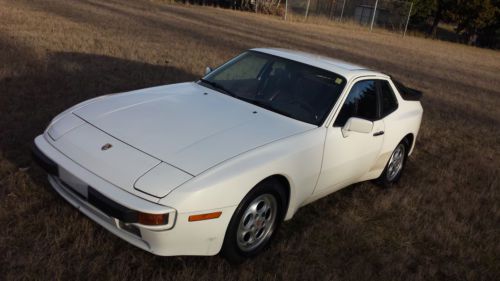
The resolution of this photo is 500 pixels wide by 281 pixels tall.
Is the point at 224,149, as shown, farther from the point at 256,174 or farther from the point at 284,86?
the point at 284,86

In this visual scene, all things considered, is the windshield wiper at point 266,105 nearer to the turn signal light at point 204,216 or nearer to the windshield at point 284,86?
the windshield at point 284,86

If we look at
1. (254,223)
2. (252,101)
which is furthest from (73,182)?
(252,101)

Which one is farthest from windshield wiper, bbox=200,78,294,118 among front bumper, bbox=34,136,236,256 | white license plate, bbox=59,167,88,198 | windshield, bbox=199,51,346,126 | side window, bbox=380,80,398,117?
white license plate, bbox=59,167,88,198

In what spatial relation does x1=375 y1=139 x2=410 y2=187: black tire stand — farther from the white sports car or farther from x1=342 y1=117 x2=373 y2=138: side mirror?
x1=342 y1=117 x2=373 y2=138: side mirror

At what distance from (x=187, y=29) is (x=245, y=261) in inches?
541

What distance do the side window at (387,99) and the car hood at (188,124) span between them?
1377mm

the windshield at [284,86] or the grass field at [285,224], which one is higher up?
the windshield at [284,86]

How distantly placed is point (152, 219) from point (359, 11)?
1296 inches

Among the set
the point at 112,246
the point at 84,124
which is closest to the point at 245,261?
the point at 112,246

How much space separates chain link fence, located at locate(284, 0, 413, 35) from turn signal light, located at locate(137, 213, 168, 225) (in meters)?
29.3

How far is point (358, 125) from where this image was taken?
3.69 m

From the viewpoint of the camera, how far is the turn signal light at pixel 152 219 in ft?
8.39

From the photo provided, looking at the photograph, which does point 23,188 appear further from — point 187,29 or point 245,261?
point 187,29

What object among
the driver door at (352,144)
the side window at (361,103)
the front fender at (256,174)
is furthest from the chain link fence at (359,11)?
the front fender at (256,174)
